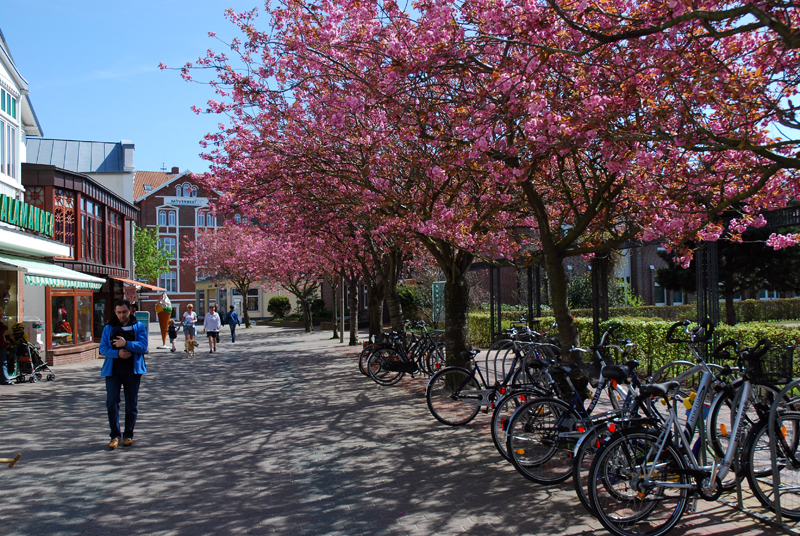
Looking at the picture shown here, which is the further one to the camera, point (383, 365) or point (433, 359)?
point (433, 359)

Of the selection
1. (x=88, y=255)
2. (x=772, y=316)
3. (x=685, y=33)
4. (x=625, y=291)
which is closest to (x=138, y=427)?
(x=685, y=33)

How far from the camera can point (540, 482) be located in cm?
548

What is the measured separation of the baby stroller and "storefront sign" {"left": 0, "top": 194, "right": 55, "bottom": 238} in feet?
8.70

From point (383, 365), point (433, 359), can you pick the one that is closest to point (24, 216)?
point (383, 365)

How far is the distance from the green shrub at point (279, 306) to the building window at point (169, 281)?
15.4 meters

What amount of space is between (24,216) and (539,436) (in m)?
13.7

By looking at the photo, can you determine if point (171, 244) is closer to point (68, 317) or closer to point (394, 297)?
point (68, 317)

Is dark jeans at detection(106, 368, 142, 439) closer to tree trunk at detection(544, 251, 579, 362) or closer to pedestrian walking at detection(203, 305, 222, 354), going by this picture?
tree trunk at detection(544, 251, 579, 362)

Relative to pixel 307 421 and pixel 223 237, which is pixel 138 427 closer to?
pixel 307 421

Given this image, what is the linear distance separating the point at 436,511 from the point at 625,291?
84.5ft

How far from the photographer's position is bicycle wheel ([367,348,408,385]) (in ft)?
39.7

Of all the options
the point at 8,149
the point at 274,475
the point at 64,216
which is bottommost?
the point at 274,475

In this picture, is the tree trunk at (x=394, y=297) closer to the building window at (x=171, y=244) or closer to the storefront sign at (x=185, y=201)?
the storefront sign at (x=185, y=201)

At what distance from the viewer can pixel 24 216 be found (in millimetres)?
14789
